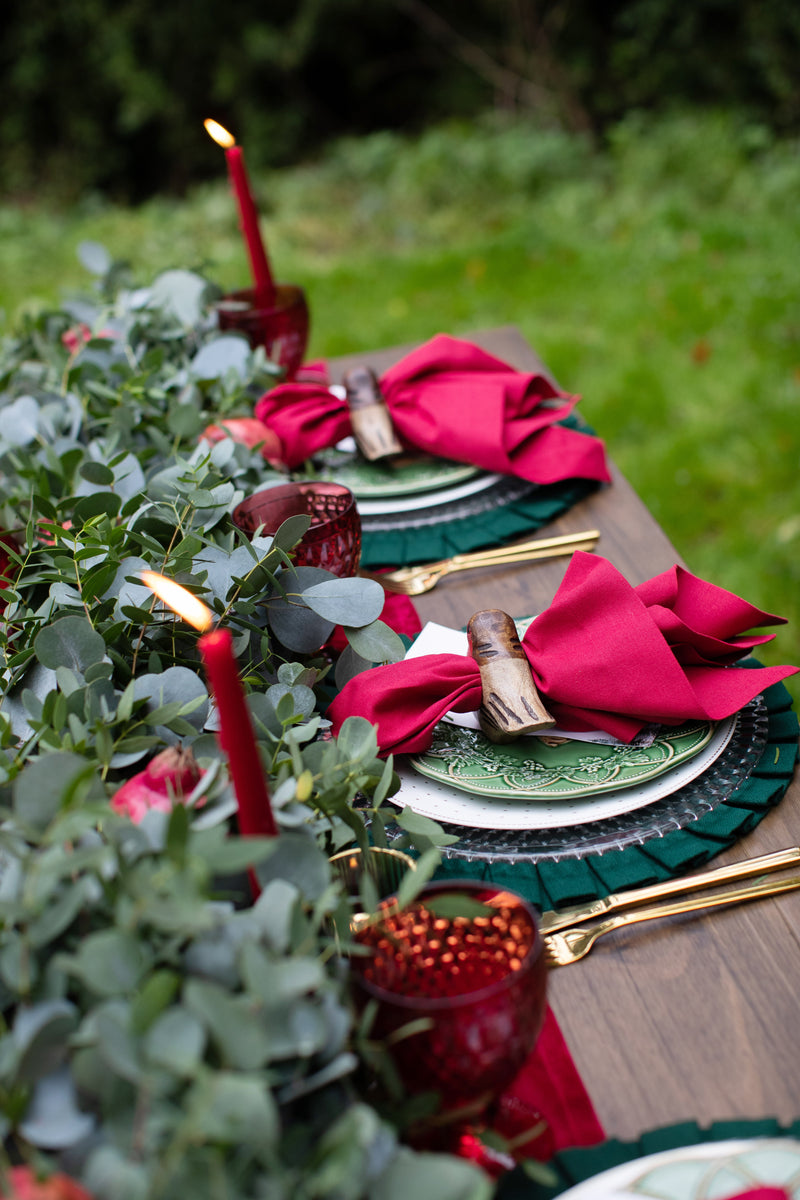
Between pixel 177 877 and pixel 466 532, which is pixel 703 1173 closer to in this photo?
pixel 177 877

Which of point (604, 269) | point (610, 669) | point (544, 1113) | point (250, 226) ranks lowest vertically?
point (604, 269)

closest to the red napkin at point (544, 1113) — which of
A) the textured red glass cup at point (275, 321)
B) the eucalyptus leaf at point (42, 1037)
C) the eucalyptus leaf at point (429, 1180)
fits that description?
the eucalyptus leaf at point (429, 1180)

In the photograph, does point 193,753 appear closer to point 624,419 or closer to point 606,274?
point 624,419

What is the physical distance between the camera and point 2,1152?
17.5 inches

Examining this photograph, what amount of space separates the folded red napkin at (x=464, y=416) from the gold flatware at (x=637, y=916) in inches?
23.3

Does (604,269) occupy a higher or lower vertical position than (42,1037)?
lower

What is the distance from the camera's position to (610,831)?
2.34ft

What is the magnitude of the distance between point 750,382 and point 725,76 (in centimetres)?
266

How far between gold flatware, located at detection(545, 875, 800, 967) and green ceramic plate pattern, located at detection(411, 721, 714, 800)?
0.29 ft

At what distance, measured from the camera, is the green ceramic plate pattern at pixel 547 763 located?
28.7 inches


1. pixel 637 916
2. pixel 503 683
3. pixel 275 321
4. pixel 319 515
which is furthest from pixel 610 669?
pixel 275 321

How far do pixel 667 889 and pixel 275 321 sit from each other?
3.20 feet

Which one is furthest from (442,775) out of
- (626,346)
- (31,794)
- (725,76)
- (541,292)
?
(725,76)

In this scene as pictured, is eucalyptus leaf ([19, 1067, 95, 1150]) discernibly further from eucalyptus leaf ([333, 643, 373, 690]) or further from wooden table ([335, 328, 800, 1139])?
eucalyptus leaf ([333, 643, 373, 690])
